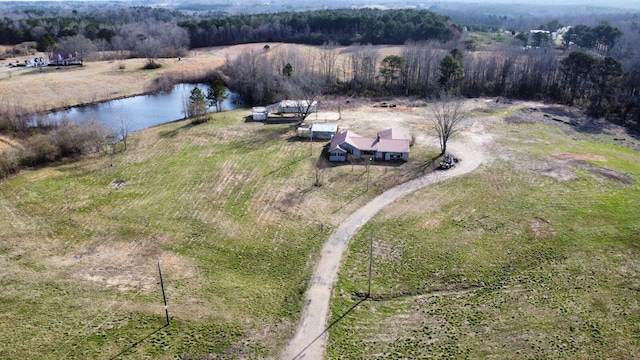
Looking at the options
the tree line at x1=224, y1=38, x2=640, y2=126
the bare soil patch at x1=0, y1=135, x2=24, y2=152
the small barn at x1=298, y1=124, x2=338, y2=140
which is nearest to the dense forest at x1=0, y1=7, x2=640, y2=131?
the tree line at x1=224, y1=38, x2=640, y2=126

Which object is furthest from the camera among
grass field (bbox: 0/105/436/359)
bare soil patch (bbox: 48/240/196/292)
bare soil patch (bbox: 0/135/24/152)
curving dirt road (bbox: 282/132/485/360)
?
bare soil patch (bbox: 0/135/24/152)

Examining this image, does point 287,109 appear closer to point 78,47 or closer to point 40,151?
point 40,151

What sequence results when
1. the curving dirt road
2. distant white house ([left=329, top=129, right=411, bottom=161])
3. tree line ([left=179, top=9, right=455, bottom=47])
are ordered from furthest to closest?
tree line ([left=179, top=9, right=455, bottom=47]) < distant white house ([left=329, top=129, right=411, bottom=161]) < the curving dirt road

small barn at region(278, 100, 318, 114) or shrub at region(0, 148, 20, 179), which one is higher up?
small barn at region(278, 100, 318, 114)

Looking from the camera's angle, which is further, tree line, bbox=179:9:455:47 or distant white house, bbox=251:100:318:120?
tree line, bbox=179:9:455:47

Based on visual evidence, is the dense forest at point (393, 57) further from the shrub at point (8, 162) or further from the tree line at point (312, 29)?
the shrub at point (8, 162)

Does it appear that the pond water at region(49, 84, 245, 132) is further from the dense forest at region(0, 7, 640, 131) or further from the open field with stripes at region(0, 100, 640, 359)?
the open field with stripes at region(0, 100, 640, 359)

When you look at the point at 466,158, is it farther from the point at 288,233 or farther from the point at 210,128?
the point at 210,128

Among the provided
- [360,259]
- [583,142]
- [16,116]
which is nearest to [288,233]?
[360,259]
